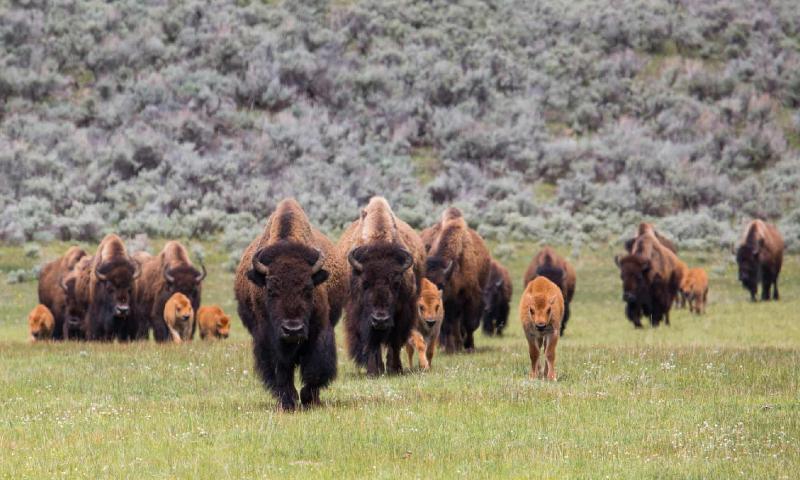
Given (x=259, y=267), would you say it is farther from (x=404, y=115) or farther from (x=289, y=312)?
(x=404, y=115)

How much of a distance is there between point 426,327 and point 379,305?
2.33m

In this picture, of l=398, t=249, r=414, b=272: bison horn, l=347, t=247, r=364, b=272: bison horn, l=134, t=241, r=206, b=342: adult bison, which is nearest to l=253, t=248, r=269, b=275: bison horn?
l=347, t=247, r=364, b=272: bison horn

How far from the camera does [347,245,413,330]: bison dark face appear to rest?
43.4ft

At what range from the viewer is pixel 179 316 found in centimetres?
2108

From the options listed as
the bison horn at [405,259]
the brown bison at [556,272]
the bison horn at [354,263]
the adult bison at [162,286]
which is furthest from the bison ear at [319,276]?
the brown bison at [556,272]

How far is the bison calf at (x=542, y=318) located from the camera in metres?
12.8

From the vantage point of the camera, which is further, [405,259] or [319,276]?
[405,259]

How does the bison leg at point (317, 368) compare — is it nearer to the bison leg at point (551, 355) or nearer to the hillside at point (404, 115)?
the bison leg at point (551, 355)

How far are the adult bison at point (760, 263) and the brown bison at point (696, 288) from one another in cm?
204

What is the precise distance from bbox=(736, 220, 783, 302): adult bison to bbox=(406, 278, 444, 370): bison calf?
15.8 metres

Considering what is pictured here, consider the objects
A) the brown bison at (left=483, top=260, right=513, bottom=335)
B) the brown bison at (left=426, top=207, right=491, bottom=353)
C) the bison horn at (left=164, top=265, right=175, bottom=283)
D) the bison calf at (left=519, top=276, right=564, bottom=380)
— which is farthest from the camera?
the brown bison at (left=483, top=260, right=513, bottom=335)

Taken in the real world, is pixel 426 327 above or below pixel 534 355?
above

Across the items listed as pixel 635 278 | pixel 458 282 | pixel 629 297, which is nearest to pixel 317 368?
pixel 458 282

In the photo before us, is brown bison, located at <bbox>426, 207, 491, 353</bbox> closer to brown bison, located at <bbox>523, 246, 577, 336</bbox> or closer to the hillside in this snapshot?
brown bison, located at <bbox>523, 246, 577, 336</bbox>
